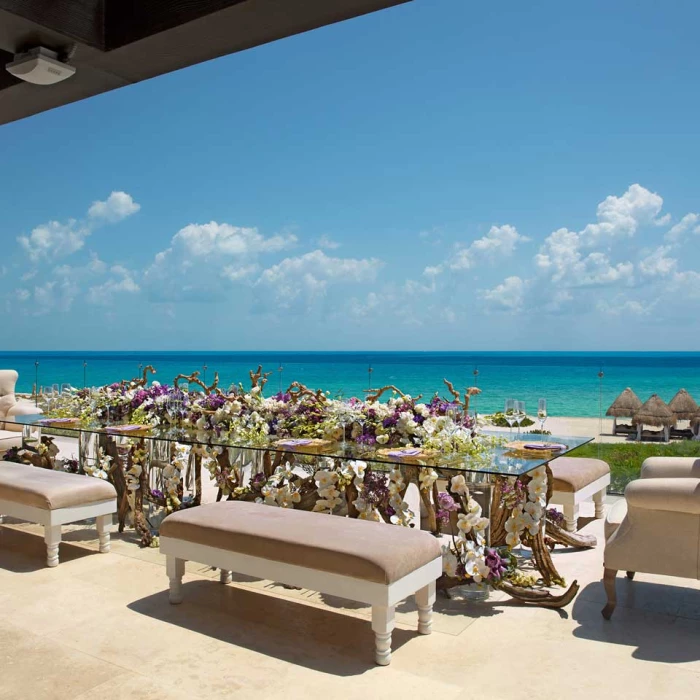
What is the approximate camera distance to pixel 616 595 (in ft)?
11.1

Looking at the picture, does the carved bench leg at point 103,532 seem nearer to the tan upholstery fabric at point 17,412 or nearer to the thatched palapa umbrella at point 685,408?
the tan upholstery fabric at point 17,412

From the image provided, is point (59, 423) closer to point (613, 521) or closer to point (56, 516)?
point (56, 516)

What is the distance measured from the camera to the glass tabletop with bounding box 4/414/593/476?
323 cm

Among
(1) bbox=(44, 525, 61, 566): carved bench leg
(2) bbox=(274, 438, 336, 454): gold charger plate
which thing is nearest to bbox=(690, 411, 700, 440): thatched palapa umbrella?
(2) bbox=(274, 438, 336, 454): gold charger plate

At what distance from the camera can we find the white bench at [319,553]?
2.66 metres

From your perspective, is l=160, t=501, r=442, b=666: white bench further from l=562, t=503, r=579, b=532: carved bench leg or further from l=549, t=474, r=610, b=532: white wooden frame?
l=562, t=503, r=579, b=532: carved bench leg

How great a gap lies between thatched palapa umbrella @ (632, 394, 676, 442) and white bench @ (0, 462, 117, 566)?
4.84 m

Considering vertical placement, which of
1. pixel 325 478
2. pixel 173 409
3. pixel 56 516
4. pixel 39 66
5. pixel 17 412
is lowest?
pixel 56 516

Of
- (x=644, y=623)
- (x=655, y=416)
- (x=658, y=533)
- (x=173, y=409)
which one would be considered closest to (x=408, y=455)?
(x=658, y=533)

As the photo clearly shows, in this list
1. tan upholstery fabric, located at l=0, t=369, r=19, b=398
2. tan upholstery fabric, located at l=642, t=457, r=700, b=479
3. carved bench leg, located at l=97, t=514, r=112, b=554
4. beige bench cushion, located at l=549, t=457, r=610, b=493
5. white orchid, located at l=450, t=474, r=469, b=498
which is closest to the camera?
white orchid, located at l=450, t=474, r=469, b=498

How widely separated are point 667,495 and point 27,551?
347 cm

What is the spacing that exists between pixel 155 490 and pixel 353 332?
32.1m

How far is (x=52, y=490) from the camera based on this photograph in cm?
392

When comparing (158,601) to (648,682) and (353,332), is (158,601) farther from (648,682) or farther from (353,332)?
(353,332)
